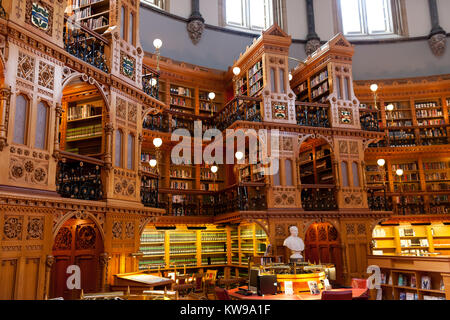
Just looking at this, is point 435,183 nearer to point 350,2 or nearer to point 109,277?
point 350,2

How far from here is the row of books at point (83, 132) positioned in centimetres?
818

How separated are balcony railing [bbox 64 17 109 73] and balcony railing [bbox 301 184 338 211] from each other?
6.47 metres

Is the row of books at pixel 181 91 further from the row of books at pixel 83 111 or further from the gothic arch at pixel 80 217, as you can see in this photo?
the gothic arch at pixel 80 217

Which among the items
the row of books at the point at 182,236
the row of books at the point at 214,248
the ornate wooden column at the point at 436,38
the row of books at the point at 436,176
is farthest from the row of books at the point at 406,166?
the row of books at the point at 182,236

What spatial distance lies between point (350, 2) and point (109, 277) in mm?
15150

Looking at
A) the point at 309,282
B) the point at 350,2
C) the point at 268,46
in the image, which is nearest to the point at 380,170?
the point at 268,46

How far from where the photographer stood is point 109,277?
7.15 meters

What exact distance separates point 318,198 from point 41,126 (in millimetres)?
7851

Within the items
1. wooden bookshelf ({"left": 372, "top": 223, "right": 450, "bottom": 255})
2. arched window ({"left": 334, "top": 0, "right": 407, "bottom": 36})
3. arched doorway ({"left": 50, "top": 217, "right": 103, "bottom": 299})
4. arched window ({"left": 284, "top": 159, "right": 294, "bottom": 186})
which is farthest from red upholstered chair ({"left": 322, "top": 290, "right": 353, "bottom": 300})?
arched window ({"left": 334, "top": 0, "right": 407, "bottom": 36})

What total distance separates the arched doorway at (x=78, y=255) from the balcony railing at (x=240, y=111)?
17.4 ft

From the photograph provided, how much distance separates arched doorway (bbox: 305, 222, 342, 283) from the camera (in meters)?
11.3

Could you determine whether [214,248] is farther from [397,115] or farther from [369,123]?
[397,115]

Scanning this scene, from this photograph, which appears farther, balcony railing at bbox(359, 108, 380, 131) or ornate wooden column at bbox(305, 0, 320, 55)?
ornate wooden column at bbox(305, 0, 320, 55)

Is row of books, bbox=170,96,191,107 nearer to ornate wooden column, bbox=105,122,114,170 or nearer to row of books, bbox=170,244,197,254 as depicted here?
row of books, bbox=170,244,197,254
